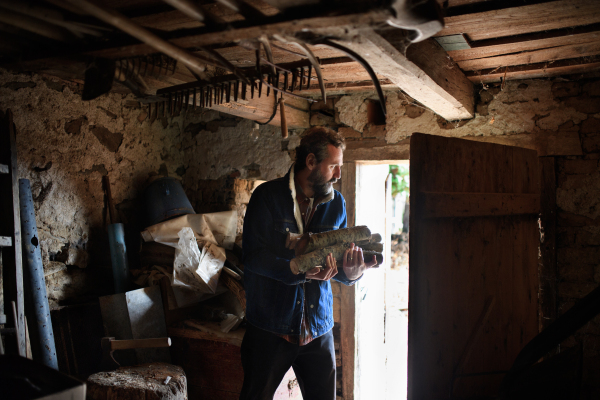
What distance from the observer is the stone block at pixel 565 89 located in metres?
2.58

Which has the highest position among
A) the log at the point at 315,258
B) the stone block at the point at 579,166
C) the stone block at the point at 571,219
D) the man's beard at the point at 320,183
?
the stone block at the point at 579,166

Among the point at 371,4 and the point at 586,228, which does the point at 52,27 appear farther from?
the point at 586,228

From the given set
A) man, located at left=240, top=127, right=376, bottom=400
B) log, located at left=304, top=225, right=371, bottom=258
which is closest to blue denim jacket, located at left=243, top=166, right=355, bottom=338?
man, located at left=240, top=127, right=376, bottom=400

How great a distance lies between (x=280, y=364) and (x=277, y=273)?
489 mm

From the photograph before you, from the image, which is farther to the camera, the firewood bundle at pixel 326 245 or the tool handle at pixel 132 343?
the tool handle at pixel 132 343

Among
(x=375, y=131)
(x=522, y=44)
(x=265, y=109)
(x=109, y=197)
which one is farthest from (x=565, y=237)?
(x=109, y=197)

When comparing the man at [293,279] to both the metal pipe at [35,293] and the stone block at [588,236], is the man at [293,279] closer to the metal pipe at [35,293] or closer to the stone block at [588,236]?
the metal pipe at [35,293]

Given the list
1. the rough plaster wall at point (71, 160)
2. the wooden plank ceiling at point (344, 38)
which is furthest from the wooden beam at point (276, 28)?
the rough plaster wall at point (71, 160)

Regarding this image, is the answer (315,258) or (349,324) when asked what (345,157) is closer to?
(349,324)

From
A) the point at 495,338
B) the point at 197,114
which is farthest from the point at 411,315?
the point at 197,114

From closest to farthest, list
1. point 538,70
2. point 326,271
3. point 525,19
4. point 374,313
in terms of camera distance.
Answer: point 525,19, point 326,271, point 538,70, point 374,313

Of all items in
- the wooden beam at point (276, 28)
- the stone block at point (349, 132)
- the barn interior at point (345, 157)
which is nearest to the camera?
the wooden beam at point (276, 28)

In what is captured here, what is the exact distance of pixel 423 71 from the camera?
1.88 m

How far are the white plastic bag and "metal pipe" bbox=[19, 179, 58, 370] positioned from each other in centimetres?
79
